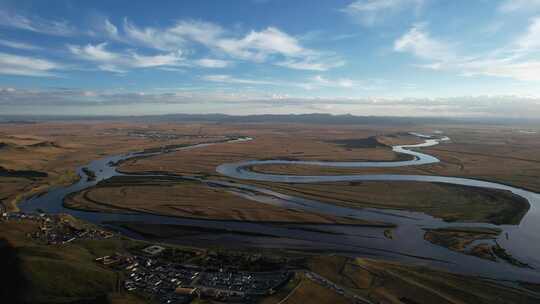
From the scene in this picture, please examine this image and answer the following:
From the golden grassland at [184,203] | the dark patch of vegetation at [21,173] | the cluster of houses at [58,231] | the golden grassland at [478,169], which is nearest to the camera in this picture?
the cluster of houses at [58,231]

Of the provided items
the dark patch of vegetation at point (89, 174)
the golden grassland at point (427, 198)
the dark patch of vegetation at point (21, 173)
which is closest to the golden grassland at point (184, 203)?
the dark patch of vegetation at point (89, 174)

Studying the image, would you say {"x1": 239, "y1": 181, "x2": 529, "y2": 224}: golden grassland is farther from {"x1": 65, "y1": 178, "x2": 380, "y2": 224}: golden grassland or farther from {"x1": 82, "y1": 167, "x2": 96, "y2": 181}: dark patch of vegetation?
{"x1": 82, "y1": 167, "x2": 96, "y2": 181}: dark patch of vegetation

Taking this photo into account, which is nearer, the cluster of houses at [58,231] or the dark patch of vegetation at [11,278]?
the dark patch of vegetation at [11,278]

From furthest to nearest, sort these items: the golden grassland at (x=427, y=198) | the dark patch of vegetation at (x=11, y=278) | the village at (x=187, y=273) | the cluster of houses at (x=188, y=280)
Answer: the golden grassland at (x=427, y=198), the village at (x=187, y=273), the cluster of houses at (x=188, y=280), the dark patch of vegetation at (x=11, y=278)

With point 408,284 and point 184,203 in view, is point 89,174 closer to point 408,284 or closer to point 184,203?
point 184,203

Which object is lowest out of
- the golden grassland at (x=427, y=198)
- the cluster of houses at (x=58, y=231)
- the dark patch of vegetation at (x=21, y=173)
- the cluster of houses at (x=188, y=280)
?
the cluster of houses at (x=188, y=280)

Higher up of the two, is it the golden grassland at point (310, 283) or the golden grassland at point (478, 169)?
the golden grassland at point (478, 169)

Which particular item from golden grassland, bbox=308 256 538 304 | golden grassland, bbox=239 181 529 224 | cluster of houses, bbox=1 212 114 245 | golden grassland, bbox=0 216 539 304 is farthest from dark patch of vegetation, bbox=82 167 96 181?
golden grassland, bbox=308 256 538 304

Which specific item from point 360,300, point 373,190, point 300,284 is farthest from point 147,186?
point 360,300

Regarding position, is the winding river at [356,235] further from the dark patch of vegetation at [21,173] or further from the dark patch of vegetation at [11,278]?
the dark patch of vegetation at [21,173]

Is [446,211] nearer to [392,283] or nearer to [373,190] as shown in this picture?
[373,190]
